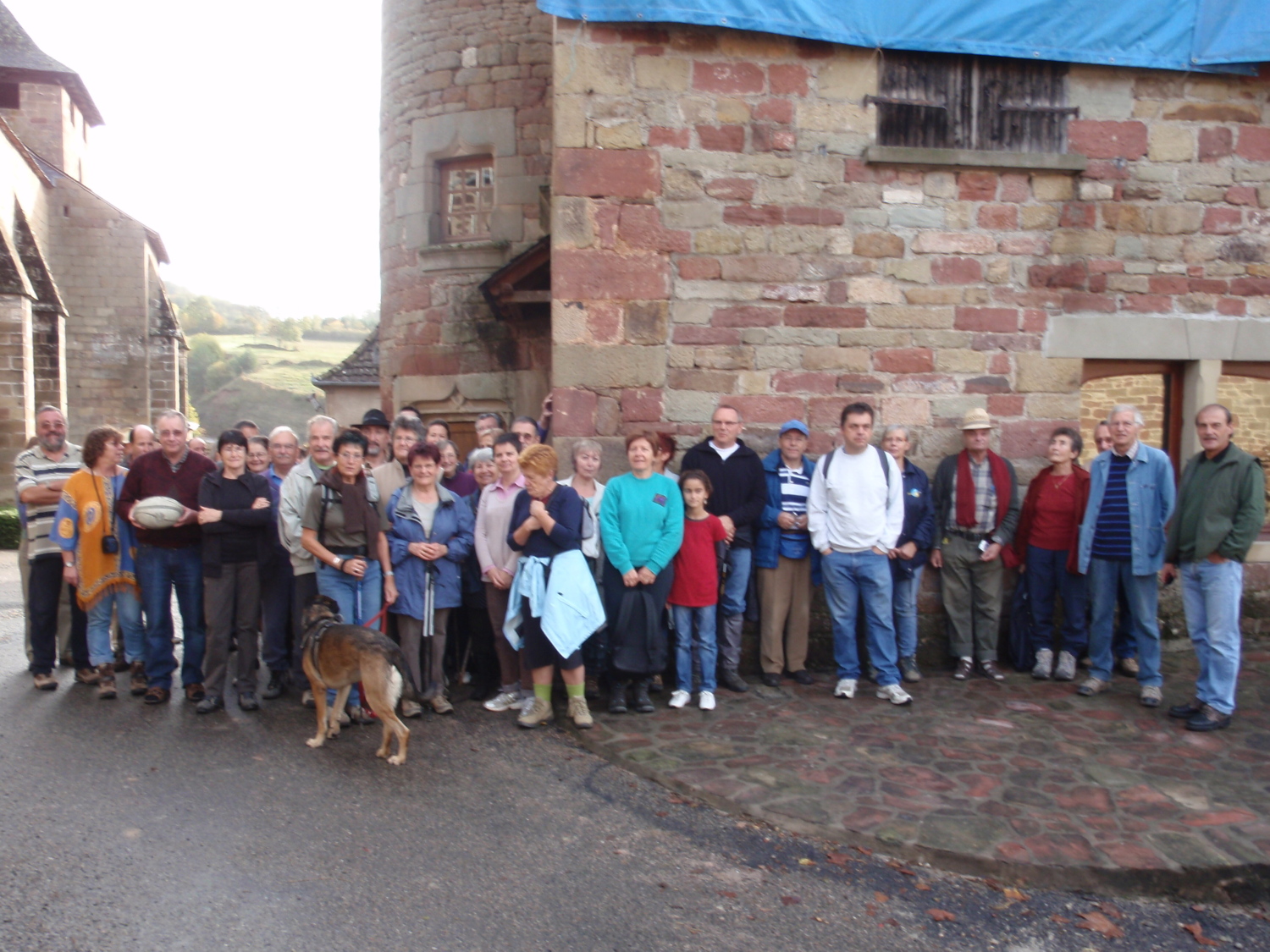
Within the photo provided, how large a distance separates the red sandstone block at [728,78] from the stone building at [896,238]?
1 cm

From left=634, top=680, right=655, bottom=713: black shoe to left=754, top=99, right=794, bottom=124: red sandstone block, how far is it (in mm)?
4078

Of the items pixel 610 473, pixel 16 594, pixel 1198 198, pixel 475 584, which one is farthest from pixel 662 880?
pixel 16 594

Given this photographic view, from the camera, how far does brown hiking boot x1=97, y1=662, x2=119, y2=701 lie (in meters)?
5.99

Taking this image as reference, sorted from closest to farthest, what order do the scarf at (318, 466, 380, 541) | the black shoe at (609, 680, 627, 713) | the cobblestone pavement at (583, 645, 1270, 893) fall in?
→ the cobblestone pavement at (583, 645, 1270, 893) → the scarf at (318, 466, 380, 541) → the black shoe at (609, 680, 627, 713)

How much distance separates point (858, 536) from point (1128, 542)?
5.91ft

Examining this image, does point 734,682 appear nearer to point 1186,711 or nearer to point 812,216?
point 1186,711

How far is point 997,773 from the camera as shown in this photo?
15.5 ft

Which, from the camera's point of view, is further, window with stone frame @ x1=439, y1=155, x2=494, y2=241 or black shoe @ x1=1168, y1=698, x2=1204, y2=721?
window with stone frame @ x1=439, y1=155, x2=494, y2=241

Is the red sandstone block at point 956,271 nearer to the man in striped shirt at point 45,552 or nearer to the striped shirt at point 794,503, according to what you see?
the striped shirt at point 794,503

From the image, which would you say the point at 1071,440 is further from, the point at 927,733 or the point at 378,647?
the point at 378,647

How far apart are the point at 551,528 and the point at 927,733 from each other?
8.13 ft

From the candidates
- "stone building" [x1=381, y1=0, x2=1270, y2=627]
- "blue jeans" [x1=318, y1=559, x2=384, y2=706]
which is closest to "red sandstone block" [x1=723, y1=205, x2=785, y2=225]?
"stone building" [x1=381, y1=0, x2=1270, y2=627]

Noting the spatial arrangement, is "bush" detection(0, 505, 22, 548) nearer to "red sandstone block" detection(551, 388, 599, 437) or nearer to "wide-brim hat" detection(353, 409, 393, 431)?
"wide-brim hat" detection(353, 409, 393, 431)

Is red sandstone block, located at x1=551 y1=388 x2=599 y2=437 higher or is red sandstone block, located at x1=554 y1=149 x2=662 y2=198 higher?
red sandstone block, located at x1=554 y1=149 x2=662 y2=198
